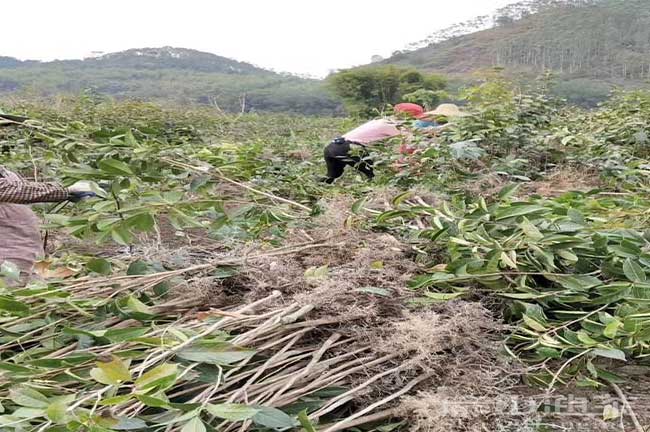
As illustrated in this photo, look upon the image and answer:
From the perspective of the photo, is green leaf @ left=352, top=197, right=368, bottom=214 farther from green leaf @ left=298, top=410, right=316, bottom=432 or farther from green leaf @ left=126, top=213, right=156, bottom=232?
green leaf @ left=298, top=410, right=316, bottom=432

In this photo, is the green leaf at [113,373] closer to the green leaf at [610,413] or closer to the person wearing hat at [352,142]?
the green leaf at [610,413]

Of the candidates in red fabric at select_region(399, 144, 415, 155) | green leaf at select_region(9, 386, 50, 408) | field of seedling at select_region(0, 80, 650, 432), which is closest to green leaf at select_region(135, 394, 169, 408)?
field of seedling at select_region(0, 80, 650, 432)

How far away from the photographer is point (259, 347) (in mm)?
735

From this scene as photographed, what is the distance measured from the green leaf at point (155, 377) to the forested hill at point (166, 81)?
64.7 feet

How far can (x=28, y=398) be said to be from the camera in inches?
22.2

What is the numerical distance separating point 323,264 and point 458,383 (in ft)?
1.20

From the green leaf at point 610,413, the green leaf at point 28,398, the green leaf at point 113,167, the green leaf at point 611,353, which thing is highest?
the green leaf at point 113,167

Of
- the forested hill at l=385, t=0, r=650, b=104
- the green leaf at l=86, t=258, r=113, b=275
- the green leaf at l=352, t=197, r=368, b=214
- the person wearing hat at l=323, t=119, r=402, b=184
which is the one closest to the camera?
the green leaf at l=86, t=258, r=113, b=275

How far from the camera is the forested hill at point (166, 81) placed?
24094mm

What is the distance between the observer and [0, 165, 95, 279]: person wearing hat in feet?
4.51

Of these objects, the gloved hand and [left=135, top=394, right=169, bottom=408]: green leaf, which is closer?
[left=135, top=394, right=169, bottom=408]: green leaf

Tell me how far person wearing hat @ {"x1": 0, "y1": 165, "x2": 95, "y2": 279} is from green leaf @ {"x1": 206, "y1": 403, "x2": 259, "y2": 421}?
3.07 feet

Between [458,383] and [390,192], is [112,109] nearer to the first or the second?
[390,192]

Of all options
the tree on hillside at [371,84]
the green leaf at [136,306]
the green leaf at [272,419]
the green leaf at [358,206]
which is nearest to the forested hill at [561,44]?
the tree on hillside at [371,84]
